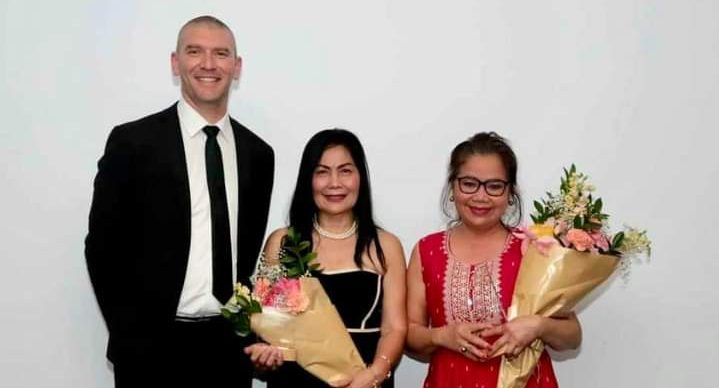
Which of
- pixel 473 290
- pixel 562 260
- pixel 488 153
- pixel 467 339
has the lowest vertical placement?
pixel 467 339

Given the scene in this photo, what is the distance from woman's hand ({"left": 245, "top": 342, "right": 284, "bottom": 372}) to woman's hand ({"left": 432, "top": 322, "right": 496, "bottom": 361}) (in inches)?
18.3

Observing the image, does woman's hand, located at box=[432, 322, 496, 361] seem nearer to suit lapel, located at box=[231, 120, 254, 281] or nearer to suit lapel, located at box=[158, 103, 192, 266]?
suit lapel, located at box=[231, 120, 254, 281]

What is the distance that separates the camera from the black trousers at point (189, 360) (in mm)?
2379

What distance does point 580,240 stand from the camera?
2.21m

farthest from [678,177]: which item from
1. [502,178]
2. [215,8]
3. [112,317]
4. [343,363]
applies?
[112,317]

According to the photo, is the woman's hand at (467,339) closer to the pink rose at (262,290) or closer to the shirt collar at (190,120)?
the pink rose at (262,290)

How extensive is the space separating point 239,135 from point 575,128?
51.3 inches

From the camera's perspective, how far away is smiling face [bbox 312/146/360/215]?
8.05ft

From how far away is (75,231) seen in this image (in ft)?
9.46

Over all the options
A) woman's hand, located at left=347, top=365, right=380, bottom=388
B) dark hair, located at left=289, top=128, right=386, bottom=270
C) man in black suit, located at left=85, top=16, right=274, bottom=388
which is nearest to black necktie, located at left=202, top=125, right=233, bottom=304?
man in black suit, located at left=85, top=16, right=274, bottom=388

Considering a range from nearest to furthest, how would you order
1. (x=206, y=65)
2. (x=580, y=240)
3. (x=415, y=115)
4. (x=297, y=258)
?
(x=580, y=240), (x=297, y=258), (x=206, y=65), (x=415, y=115)

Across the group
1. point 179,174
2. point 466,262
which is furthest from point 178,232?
point 466,262

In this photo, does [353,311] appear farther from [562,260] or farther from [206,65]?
[206,65]

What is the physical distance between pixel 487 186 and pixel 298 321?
0.67 m
